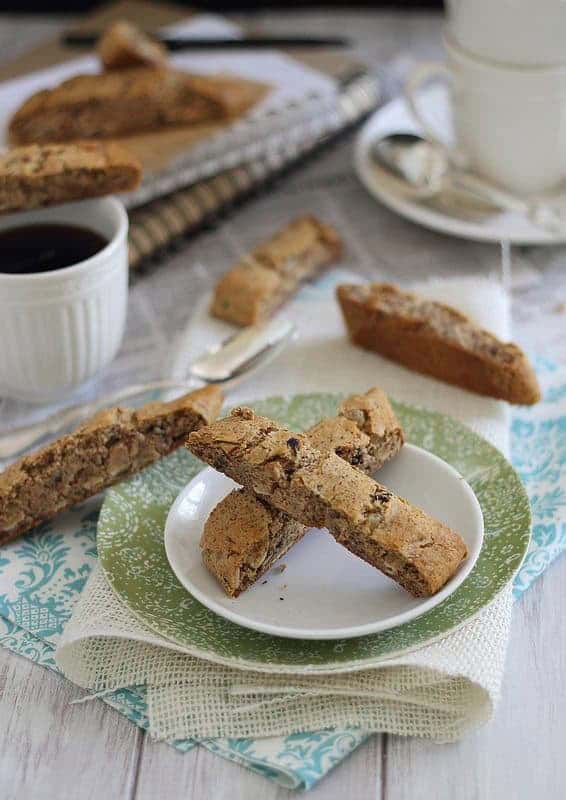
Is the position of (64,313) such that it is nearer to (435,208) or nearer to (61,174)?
(61,174)

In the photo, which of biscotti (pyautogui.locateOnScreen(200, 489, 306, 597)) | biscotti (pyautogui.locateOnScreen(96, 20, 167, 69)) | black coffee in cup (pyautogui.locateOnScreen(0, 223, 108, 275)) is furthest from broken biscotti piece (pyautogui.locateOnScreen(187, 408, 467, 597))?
biscotti (pyautogui.locateOnScreen(96, 20, 167, 69))

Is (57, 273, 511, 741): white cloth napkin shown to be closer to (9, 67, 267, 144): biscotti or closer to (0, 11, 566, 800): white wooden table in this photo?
(0, 11, 566, 800): white wooden table

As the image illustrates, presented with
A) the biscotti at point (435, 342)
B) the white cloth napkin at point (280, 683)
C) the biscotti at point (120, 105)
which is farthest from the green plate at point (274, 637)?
the biscotti at point (120, 105)

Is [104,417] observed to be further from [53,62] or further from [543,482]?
[53,62]

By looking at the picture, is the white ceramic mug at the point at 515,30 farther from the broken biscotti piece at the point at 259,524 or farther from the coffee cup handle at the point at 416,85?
the broken biscotti piece at the point at 259,524

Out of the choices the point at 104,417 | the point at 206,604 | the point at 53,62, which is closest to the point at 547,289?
the point at 104,417
